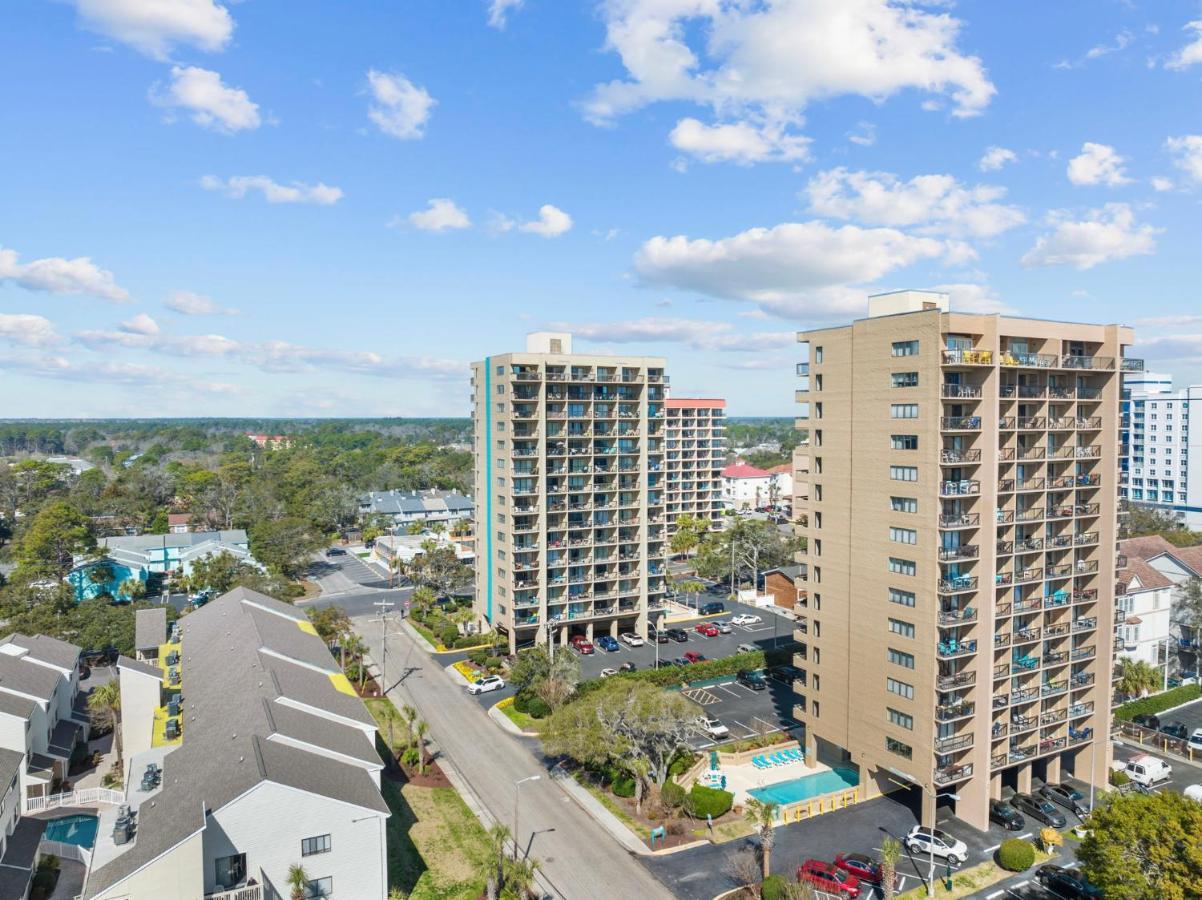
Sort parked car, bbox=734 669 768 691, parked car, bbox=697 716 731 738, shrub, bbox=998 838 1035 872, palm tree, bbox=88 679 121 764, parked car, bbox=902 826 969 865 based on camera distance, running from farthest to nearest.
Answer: parked car, bbox=734 669 768 691
parked car, bbox=697 716 731 738
palm tree, bbox=88 679 121 764
parked car, bbox=902 826 969 865
shrub, bbox=998 838 1035 872

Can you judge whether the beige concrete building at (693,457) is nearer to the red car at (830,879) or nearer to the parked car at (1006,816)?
the parked car at (1006,816)

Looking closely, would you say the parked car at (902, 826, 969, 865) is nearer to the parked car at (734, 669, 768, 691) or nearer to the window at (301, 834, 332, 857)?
the parked car at (734, 669, 768, 691)

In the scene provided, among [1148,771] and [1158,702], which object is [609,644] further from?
[1158,702]

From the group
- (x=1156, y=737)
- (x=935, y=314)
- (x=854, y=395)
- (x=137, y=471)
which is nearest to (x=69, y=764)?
(x=854, y=395)

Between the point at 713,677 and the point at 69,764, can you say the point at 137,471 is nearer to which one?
the point at 69,764

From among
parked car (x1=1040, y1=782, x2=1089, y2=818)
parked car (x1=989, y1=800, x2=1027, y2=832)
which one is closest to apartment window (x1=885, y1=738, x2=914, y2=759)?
parked car (x1=989, y1=800, x2=1027, y2=832)

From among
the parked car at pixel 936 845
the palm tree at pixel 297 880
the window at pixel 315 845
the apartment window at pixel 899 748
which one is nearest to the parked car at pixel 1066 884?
the parked car at pixel 936 845
